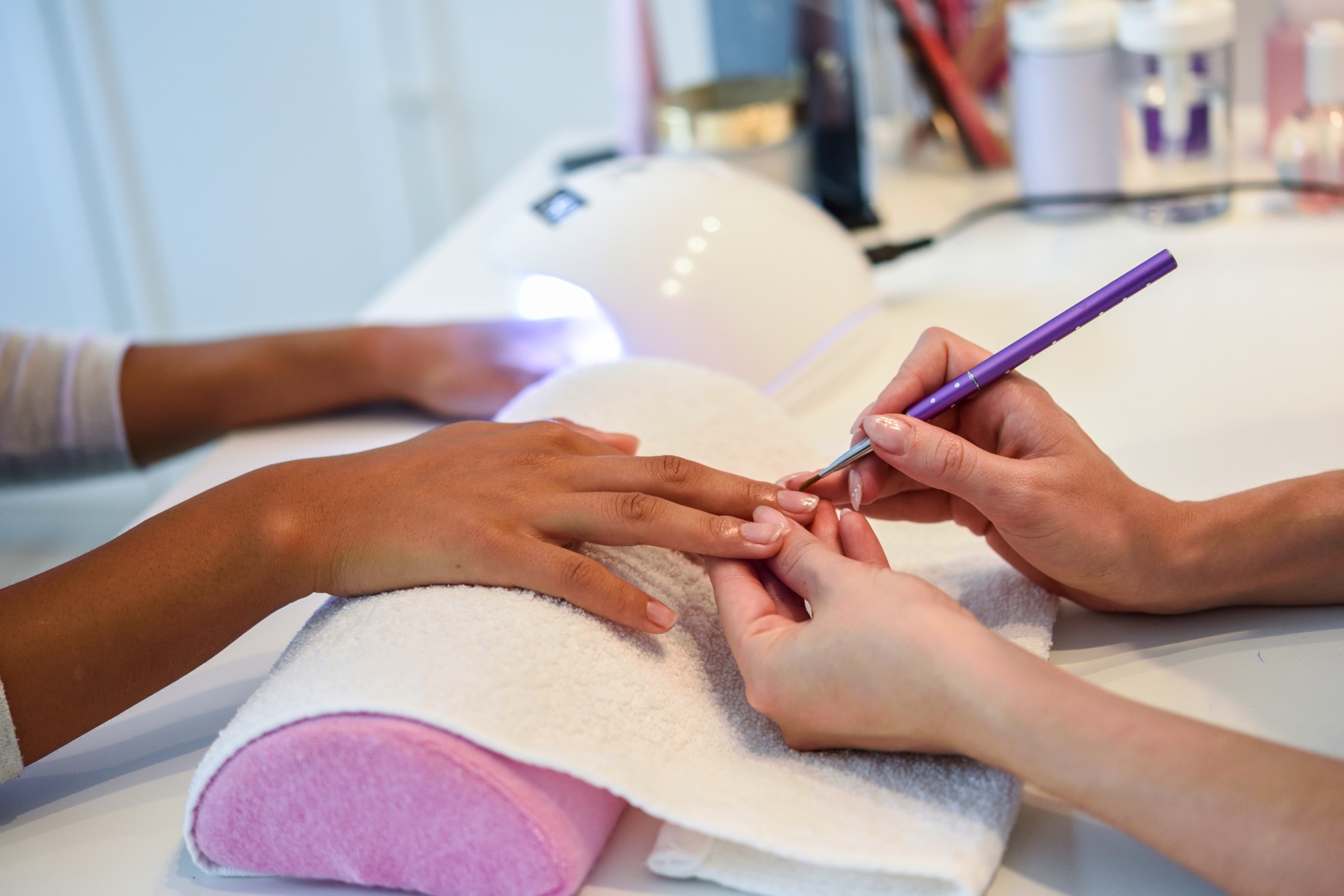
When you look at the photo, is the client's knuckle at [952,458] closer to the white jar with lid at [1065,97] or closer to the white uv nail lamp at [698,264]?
the white uv nail lamp at [698,264]

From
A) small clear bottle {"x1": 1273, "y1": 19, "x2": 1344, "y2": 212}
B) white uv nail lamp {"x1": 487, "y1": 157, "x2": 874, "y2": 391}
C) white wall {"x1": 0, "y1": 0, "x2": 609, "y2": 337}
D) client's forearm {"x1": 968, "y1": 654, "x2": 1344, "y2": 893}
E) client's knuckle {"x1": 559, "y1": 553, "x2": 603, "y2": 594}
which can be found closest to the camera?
client's forearm {"x1": 968, "y1": 654, "x2": 1344, "y2": 893}

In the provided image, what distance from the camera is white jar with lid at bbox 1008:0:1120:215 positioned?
896 mm

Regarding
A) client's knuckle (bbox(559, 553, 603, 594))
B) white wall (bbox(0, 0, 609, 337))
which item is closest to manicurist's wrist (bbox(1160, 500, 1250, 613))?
client's knuckle (bbox(559, 553, 603, 594))

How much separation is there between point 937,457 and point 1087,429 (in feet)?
0.73

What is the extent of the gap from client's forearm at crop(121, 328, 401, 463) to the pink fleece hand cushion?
0.44 metres

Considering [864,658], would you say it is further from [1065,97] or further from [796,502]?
[1065,97]

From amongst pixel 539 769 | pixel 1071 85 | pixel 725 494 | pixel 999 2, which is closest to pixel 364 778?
pixel 539 769

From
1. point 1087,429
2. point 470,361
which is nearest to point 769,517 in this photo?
point 1087,429

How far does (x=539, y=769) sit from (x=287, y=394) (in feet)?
1.64

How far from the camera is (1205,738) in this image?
355 millimetres

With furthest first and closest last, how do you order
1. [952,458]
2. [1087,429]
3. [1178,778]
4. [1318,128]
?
1. [1318,128]
2. [1087,429]
3. [952,458]
4. [1178,778]

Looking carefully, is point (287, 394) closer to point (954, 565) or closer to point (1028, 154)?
point (954, 565)

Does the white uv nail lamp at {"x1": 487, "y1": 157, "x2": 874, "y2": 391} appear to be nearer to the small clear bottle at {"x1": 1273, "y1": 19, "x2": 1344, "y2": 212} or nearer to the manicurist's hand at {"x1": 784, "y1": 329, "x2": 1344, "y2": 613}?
the manicurist's hand at {"x1": 784, "y1": 329, "x2": 1344, "y2": 613}

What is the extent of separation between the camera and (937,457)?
46 cm
